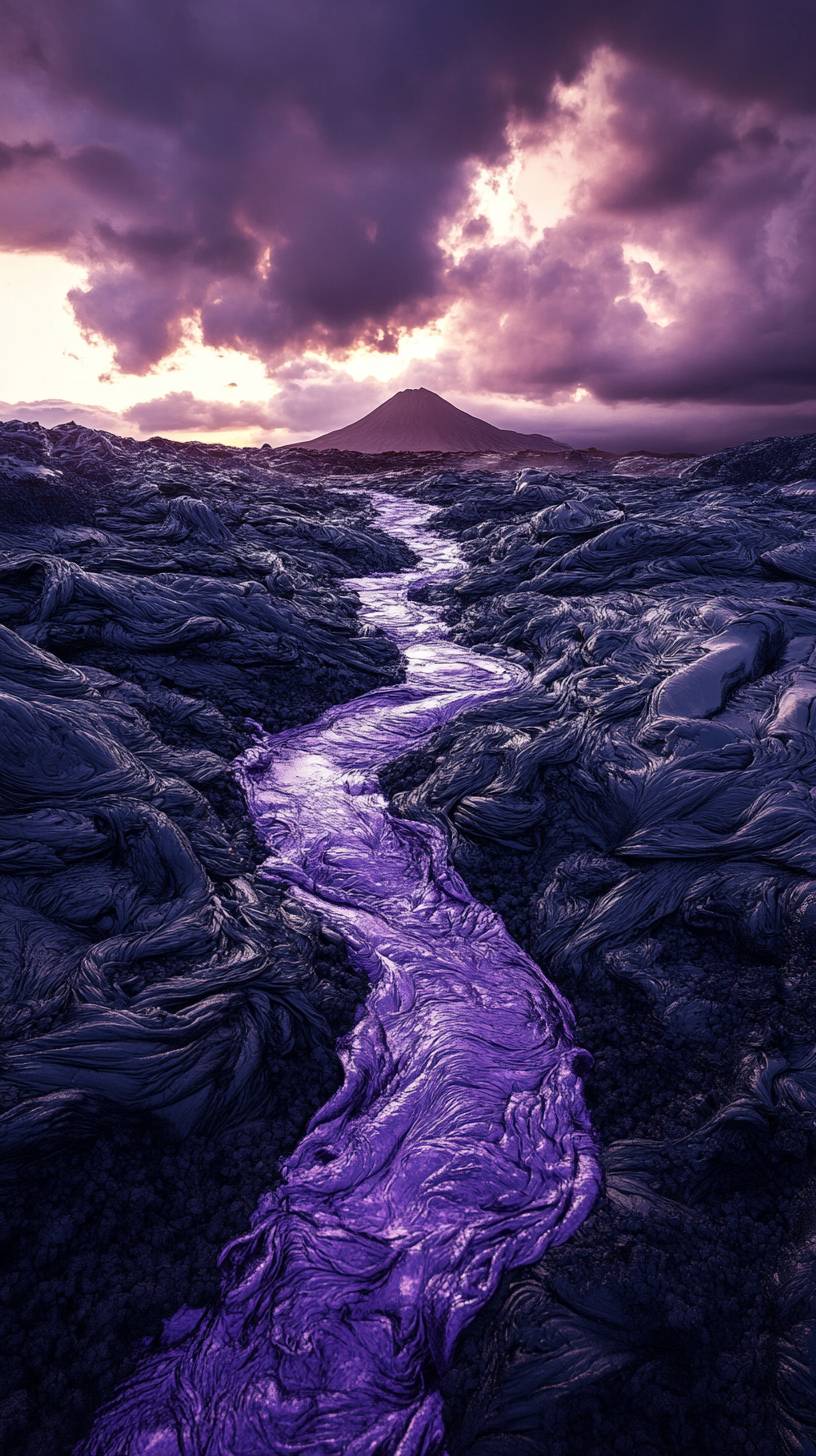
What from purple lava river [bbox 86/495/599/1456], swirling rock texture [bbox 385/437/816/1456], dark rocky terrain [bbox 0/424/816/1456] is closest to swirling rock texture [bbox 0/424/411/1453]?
dark rocky terrain [bbox 0/424/816/1456]

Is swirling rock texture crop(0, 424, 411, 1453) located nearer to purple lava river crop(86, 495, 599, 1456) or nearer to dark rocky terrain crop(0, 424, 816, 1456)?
dark rocky terrain crop(0, 424, 816, 1456)

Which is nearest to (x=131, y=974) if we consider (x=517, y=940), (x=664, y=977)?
(x=517, y=940)

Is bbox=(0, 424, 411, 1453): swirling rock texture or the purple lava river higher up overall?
bbox=(0, 424, 411, 1453): swirling rock texture

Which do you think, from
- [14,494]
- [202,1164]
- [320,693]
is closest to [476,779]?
[320,693]

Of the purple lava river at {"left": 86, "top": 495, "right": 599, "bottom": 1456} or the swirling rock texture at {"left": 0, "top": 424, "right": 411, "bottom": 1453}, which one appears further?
the swirling rock texture at {"left": 0, "top": 424, "right": 411, "bottom": 1453}

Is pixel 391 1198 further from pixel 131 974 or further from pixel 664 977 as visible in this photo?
pixel 664 977

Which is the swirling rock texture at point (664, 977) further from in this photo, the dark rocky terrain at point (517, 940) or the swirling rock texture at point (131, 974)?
the swirling rock texture at point (131, 974)

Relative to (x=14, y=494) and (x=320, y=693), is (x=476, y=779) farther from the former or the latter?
(x=14, y=494)

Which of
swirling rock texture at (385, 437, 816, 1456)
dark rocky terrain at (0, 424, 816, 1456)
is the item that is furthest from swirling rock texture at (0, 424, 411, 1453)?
swirling rock texture at (385, 437, 816, 1456)
